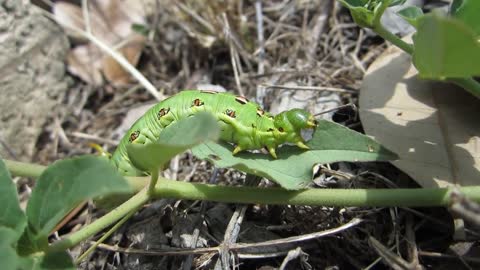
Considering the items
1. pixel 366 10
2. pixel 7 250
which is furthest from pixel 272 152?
pixel 7 250

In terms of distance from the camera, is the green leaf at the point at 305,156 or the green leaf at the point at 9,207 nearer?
the green leaf at the point at 9,207

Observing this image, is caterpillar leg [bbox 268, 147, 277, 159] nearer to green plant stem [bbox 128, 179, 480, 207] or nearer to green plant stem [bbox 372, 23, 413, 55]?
green plant stem [bbox 128, 179, 480, 207]

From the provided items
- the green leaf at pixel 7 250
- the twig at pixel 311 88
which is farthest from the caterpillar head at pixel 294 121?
the green leaf at pixel 7 250

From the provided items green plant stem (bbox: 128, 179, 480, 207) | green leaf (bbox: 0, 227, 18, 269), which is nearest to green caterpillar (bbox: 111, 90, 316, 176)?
green plant stem (bbox: 128, 179, 480, 207)

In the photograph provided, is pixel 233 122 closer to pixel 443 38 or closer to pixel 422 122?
pixel 422 122

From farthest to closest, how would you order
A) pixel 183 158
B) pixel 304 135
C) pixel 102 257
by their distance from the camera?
pixel 183 158 → pixel 102 257 → pixel 304 135

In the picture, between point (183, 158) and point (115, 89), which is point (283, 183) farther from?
point (115, 89)

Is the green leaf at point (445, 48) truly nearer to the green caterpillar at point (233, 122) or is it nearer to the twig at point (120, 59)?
the green caterpillar at point (233, 122)

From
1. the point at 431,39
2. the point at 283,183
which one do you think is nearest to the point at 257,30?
the point at 283,183
